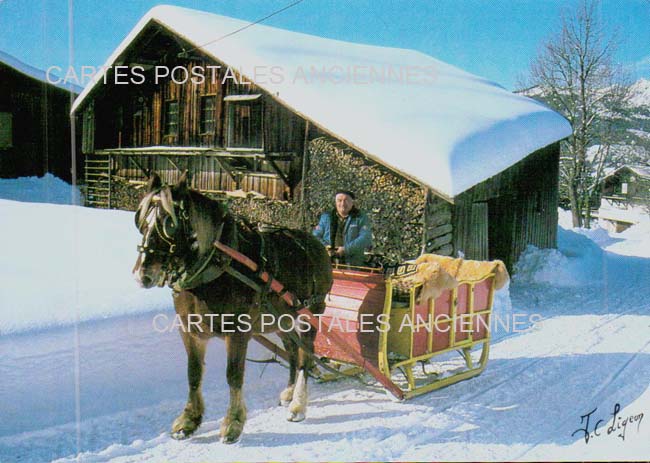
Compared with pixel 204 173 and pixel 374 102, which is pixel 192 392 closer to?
pixel 204 173

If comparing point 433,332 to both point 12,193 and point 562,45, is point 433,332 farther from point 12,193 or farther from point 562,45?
point 12,193

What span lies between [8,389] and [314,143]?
3358 mm

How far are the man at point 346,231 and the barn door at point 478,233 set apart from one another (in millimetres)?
3013

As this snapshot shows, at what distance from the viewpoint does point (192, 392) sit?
349cm

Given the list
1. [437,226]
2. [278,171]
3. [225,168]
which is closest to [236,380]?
[278,171]

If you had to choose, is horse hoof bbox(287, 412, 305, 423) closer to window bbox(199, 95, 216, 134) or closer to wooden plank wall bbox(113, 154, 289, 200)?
wooden plank wall bbox(113, 154, 289, 200)

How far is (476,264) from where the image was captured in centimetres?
553

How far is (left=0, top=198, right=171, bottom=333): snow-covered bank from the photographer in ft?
12.3

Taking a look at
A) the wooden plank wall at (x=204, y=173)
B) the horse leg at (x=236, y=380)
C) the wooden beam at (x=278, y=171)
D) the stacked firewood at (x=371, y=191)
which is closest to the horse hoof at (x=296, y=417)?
the horse leg at (x=236, y=380)

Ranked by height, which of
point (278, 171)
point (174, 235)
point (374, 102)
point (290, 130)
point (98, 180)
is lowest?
point (174, 235)

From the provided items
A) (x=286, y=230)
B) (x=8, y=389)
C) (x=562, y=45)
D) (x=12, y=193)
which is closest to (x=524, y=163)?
(x=562, y=45)

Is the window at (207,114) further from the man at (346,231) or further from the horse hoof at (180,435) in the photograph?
the horse hoof at (180,435)

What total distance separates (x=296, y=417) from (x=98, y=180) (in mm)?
3262

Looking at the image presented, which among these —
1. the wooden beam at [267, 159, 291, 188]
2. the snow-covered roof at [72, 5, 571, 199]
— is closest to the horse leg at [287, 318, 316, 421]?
the wooden beam at [267, 159, 291, 188]
